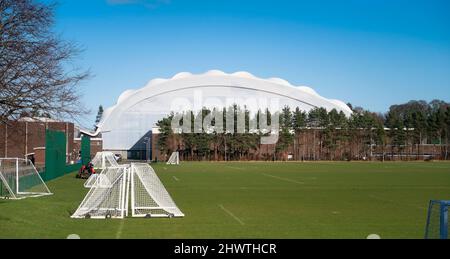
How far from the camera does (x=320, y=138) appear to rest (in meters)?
89.6

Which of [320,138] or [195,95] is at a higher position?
[195,95]

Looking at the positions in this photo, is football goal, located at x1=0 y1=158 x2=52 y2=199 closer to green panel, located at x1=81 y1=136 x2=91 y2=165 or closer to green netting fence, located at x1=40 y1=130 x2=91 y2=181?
green netting fence, located at x1=40 y1=130 x2=91 y2=181

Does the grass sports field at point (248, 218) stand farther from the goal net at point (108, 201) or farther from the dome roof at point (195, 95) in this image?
Answer: the dome roof at point (195, 95)

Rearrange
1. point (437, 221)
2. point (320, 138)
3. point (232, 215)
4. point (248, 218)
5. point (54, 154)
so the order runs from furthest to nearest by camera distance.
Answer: point (320, 138) < point (54, 154) < point (232, 215) < point (248, 218) < point (437, 221)

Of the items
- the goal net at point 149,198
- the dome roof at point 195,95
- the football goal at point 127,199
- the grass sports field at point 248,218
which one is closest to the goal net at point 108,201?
the football goal at point 127,199

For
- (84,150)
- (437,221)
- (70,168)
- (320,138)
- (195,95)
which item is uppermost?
(195,95)

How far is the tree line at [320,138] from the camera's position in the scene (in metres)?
83.6

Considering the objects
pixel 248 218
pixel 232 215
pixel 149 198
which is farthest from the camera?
pixel 149 198

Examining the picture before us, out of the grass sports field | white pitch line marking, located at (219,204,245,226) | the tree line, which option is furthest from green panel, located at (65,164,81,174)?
the tree line

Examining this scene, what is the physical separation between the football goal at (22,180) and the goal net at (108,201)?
6351 mm

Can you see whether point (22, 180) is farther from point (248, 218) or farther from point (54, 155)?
point (248, 218)

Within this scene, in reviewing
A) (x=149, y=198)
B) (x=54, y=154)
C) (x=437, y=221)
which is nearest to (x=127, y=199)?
(x=149, y=198)

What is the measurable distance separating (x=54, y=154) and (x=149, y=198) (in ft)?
55.7
